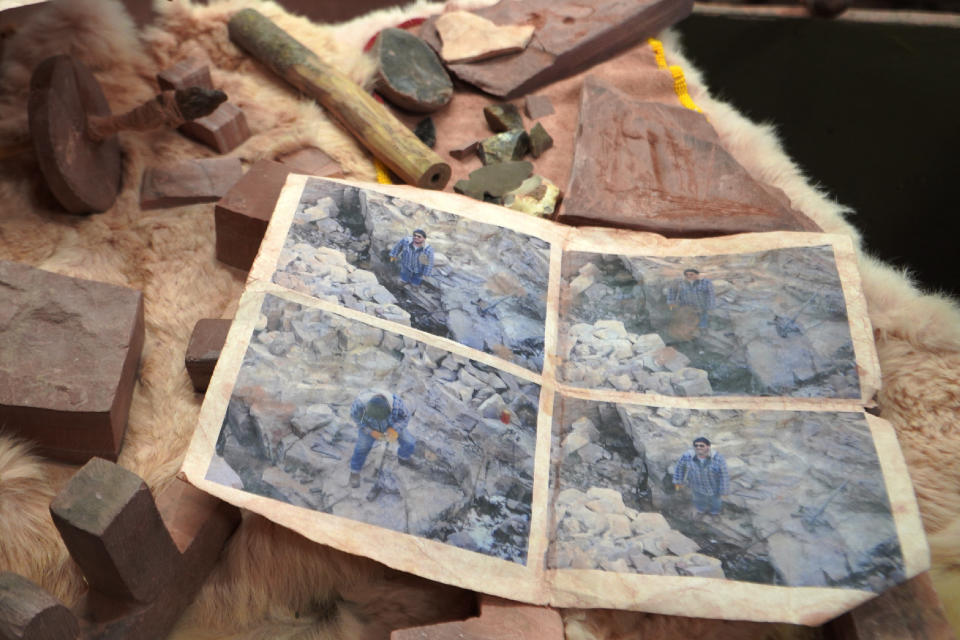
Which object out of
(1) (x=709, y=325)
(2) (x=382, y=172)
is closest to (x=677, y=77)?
(2) (x=382, y=172)

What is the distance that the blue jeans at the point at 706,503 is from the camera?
1.27 m

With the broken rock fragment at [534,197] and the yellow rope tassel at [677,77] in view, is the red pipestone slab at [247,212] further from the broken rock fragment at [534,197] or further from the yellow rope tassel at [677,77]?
the yellow rope tassel at [677,77]

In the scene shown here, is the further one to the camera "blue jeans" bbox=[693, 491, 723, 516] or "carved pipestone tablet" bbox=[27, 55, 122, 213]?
"carved pipestone tablet" bbox=[27, 55, 122, 213]

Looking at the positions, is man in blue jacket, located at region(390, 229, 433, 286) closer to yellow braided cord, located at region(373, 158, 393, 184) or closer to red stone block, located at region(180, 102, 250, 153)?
yellow braided cord, located at region(373, 158, 393, 184)

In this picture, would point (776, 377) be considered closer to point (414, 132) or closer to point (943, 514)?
point (943, 514)

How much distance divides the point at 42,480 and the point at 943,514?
1.43m

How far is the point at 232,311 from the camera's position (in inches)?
59.5

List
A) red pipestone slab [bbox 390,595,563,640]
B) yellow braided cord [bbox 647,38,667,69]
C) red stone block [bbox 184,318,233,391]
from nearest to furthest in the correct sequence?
red pipestone slab [bbox 390,595,563,640], red stone block [bbox 184,318,233,391], yellow braided cord [bbox 647,38,667,69]

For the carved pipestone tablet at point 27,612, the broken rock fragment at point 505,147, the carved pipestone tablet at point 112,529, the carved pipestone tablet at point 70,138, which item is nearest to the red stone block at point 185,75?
the carved pipestone tablet at point 70,138

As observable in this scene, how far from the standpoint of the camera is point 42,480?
4.18 ft

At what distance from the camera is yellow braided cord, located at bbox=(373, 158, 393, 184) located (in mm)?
1923

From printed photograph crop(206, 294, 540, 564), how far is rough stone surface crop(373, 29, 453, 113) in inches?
35.1

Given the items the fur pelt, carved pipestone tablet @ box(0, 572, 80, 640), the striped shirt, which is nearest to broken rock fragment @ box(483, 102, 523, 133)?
the fur pelt

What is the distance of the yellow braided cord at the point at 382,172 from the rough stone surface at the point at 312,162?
0.10m
